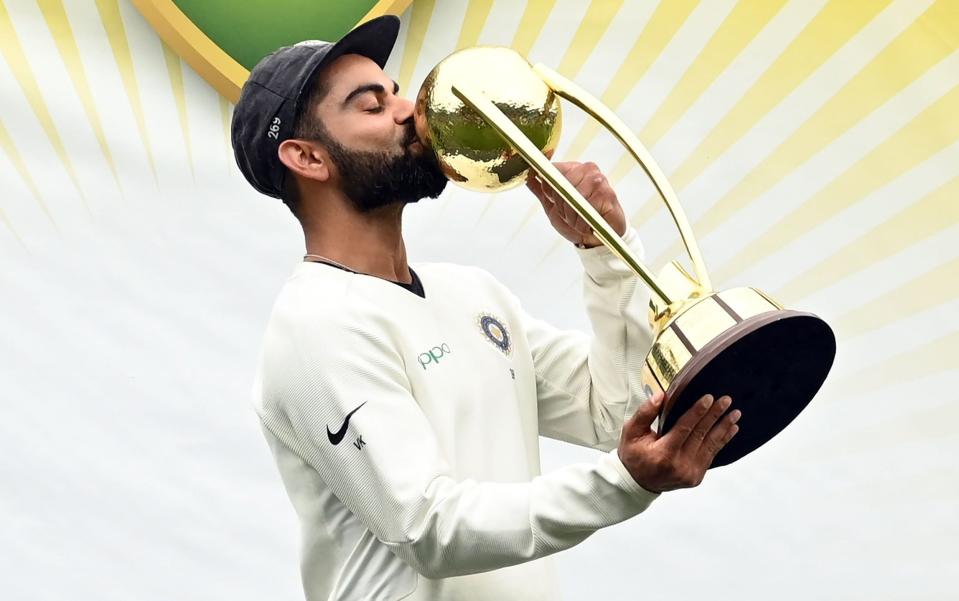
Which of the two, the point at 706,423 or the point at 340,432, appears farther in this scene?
the point at 340,432

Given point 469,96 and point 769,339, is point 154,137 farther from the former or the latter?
point 769,339

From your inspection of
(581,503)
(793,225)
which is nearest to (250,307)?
(793,225)

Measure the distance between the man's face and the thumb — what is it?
45 cm

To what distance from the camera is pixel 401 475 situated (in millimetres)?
1308

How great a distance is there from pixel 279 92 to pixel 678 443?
65cm

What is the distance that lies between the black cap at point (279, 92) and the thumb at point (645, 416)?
58 cm

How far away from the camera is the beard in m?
1.51

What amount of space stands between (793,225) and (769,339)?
3.26 ft

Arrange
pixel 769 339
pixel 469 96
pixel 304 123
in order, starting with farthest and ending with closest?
1. pixel 304 123
2. pixel 469 96
3. pixel 769 339

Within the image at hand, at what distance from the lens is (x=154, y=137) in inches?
81.5

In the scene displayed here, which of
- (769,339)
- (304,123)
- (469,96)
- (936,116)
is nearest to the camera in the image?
(769,339)

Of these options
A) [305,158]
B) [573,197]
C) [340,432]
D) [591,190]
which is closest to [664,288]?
[573,197]

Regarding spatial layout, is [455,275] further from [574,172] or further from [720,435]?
[720,435]

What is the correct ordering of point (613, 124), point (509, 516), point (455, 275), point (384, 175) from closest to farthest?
1. point (509, 516)
2. point (613, 124)
3. point (384, 175)
4. point (455, 275)
